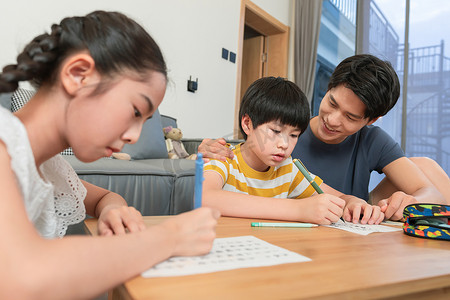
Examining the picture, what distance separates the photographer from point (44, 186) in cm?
56

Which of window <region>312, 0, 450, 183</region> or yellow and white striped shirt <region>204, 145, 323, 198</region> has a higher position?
window <region>312, 0, 450, 183</region>

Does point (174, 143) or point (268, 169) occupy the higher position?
point (174, 143)

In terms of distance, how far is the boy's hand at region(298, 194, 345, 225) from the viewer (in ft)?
2.58

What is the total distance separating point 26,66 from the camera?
52cm

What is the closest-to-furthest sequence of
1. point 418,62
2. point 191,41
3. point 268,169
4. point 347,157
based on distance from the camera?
point 268,169 → point 347,157 → point 191,41 → point 418,62

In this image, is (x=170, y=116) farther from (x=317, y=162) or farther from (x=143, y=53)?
(x=143, y=53)

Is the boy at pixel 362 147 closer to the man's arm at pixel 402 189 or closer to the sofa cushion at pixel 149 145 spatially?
the man's arm at pixel 402 189

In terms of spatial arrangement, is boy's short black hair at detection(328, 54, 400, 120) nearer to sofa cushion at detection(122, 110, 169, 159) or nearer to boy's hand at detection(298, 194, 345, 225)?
boy's hand at detection(298, 194, 345, 225)

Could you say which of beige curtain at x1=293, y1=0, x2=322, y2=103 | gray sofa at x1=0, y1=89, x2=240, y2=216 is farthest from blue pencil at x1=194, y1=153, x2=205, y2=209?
beige curtain at x1=293, y1=0, x2=322, y2=103

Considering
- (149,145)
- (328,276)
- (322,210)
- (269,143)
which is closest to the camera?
(328,276)

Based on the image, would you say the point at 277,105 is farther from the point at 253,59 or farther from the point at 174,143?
the point at 253,59

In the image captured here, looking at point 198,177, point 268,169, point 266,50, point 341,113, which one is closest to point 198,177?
point 198,177

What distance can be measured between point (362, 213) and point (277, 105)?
0.41 meters

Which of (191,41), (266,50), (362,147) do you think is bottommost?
(362,147)
